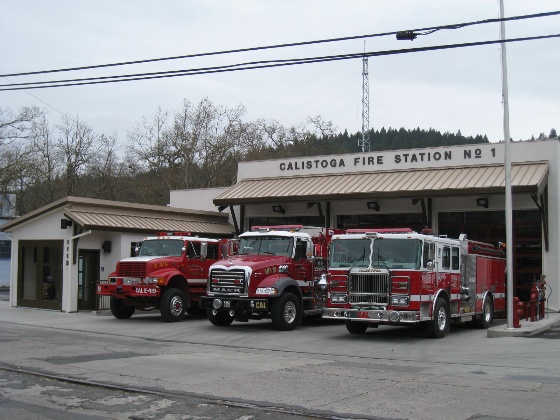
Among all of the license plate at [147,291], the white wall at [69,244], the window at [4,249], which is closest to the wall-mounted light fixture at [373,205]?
the white wall at [69,244]

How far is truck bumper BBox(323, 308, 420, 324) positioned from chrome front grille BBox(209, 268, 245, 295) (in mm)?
2630

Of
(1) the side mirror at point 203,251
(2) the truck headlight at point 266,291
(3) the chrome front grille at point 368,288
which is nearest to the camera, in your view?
(3) the chrome front grille at point 368,288

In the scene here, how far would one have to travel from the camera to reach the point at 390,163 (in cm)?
2827

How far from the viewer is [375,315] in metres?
16.3

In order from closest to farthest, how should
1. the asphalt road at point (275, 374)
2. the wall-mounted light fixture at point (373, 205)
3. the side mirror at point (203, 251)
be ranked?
1. the asphalt road at point (275, 374)
2. the side mirror at point (203, 251)
3. the wall-mounted light fixture at point (373, 205)

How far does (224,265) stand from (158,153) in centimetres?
4053

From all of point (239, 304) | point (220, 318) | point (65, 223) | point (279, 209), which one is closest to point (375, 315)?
point (239, 304)

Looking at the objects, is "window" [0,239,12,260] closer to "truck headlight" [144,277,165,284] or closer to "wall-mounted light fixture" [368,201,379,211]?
"truck headlight" [144,277,165,284]

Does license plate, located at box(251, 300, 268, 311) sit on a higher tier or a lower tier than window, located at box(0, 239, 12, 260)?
lower

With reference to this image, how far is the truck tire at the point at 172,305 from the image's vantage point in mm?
21125

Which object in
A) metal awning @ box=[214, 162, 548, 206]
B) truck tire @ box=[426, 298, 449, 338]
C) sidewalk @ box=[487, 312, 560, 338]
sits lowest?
sidewalk @ box=[487, 312, 560, 338]

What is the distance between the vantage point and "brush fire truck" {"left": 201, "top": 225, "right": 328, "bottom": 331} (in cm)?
1839

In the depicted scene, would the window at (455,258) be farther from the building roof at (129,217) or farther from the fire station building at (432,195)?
the building roof at (129,217)

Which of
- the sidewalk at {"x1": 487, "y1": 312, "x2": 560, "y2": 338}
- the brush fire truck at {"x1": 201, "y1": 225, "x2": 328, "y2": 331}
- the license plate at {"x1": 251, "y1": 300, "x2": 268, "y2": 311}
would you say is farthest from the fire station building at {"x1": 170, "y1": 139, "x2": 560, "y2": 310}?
the license plate at {"x1": 251, "y1": 300, "x2": 268, "y2": 311}
